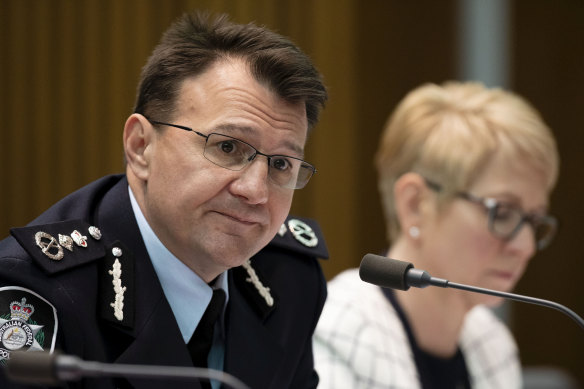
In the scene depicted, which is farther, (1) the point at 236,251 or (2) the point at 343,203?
(2) the point at 343,203

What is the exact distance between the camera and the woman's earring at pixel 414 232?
2557mm

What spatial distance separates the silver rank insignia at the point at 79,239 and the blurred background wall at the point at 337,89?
1.58 m

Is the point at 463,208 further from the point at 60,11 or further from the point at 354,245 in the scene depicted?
the point at 60,11

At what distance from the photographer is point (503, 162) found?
246 cm

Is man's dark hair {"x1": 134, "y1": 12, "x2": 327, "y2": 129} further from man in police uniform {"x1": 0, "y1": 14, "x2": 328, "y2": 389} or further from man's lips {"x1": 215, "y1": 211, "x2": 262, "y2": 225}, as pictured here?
man's lips {"x1": 215, "y1": 211, "x2": 262, "y2": 225}

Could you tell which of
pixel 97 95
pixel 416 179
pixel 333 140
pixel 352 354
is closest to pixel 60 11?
pixel 97 95

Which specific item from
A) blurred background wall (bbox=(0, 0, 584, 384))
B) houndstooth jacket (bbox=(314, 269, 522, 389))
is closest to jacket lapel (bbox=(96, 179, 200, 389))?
houndstooth jacket (bbox=(314, 269, 522, 389))

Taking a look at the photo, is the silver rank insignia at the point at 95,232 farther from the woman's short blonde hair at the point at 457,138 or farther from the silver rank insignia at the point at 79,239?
the woman's short blonde hair at the point at 457,138

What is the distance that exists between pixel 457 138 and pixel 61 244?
1.35 m

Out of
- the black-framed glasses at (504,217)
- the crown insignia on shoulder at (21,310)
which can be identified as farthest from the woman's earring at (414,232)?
the crown insignia on shoulder at (21,310)

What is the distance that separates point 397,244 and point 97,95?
1.25 meters

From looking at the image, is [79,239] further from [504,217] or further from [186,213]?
[504,217]

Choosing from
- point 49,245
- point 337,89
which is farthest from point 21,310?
point 337,89

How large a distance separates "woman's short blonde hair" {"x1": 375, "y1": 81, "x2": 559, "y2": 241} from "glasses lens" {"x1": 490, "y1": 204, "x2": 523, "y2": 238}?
0.39 ft
